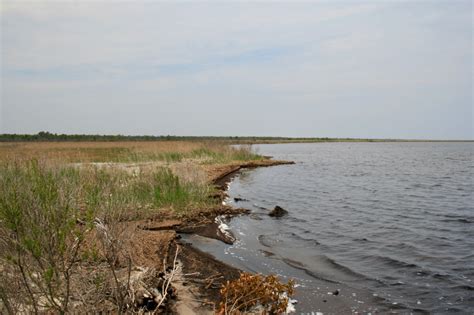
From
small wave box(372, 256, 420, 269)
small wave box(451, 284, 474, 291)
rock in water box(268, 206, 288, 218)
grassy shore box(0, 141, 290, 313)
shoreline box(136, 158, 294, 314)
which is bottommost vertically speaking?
small wave box(372, 256, 420, 269)

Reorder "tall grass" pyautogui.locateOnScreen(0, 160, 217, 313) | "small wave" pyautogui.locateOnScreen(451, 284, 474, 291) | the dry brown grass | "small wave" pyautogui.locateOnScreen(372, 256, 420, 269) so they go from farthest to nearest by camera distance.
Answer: the dry brown grass, "small wave" pyautogui.locateOnScreen(372, 256, 420, 269), "small wave" pyautogui.locateOnScreen(451, 284, 474, 291), "tall grass" pyautogui.locateOnScreen(0, 160, 217, 313)

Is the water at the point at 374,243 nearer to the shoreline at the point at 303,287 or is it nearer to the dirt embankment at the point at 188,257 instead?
the shoreline at the point at 303,287

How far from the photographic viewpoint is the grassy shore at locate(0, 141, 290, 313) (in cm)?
388

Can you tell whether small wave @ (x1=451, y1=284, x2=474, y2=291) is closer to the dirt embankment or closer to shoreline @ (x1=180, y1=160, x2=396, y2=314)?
shoreline @ (x1=180, y1=160, x2=396, y2=314)

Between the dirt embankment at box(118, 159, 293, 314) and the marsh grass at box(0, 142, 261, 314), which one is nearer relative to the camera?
the marsh grass at box(0, 142, 261, 314)

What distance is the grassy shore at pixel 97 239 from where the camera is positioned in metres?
3.88

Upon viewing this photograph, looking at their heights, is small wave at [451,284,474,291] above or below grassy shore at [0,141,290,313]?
below

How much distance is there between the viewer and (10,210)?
3.79 m

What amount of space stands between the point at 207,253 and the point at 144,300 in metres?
4.00

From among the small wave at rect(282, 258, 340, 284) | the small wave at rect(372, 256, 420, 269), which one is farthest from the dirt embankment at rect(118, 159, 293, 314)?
the small wave at rect(372, 256, 420, 269)

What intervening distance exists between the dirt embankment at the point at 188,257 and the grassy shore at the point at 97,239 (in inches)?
1.2

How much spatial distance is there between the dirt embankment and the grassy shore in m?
0.03

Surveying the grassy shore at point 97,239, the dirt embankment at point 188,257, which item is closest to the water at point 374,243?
the dirt embankment at point 188,257

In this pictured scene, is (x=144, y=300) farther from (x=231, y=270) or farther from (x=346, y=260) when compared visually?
(x=346, y=260)
